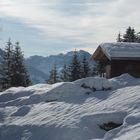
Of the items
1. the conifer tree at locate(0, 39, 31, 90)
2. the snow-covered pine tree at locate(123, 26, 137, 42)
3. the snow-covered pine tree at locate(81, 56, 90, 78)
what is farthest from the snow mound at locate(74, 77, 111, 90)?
the snow-covered pine tree at locate(81, 56, 90, 78)

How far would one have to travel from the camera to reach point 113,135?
10617mm

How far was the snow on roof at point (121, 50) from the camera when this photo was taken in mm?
22953

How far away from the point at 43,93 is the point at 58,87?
566 mm

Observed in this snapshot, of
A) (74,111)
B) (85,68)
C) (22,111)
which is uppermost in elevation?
(74,111)

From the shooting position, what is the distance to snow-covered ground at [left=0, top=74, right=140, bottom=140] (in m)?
11.3

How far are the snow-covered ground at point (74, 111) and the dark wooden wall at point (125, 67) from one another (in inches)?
299

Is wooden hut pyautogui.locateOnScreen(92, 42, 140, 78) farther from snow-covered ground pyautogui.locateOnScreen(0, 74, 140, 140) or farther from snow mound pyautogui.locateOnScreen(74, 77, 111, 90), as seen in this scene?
snow mound pyautogui.locateOnScreen(74, 77, 111, 90)

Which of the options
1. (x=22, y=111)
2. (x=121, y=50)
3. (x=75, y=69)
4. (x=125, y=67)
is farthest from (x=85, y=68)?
(x=22, y=111)

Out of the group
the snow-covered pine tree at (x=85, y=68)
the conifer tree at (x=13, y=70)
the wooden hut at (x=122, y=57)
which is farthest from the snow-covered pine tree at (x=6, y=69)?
the wooden hut at (x=122, y=57)

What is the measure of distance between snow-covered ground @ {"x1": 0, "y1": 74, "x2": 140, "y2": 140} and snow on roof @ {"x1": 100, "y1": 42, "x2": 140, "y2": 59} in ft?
21.8

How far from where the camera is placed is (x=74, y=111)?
12859 mm

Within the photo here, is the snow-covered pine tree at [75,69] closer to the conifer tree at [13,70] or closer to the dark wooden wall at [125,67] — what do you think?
the conifer tree at [13,70]

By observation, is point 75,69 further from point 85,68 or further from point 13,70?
point 13,70

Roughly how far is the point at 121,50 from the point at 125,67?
129 cm
